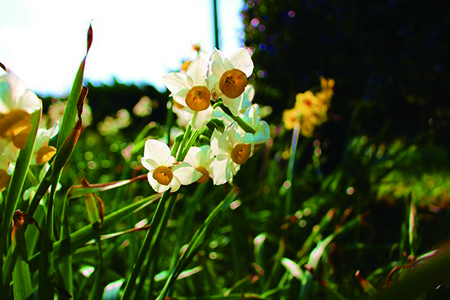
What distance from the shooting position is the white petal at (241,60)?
2.08ft

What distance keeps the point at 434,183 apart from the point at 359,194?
332 centimetres

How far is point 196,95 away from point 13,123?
0.26 m

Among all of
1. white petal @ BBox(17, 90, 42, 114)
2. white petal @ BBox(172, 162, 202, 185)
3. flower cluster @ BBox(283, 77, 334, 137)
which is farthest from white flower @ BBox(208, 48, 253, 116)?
flower cluster @ BBox(283, 77, 334, 137)

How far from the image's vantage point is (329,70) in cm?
321

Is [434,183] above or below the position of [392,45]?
below

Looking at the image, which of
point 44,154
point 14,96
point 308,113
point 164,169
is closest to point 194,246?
point 164,169

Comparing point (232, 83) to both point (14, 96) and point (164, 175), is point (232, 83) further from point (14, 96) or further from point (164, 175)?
point (14, 96)

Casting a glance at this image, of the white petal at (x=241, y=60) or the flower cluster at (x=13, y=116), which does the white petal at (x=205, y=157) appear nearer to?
the white petal at (x=241, y=60)

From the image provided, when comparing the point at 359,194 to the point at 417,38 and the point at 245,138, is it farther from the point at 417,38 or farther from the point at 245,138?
the point at 245,138

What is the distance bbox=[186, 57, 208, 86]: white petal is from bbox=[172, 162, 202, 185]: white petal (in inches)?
5.2

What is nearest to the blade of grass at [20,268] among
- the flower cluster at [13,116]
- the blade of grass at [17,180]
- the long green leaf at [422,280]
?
the blade of grass at [17,180]

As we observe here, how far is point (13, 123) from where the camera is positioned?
1.63 ft

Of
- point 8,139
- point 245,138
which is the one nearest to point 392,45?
point 245,138

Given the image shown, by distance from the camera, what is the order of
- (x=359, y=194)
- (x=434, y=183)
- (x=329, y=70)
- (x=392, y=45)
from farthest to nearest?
1. (x=434, y=183)
2. (x=329, y=70)
3. (x=392, y=45)
4. (x=359, y=194)
